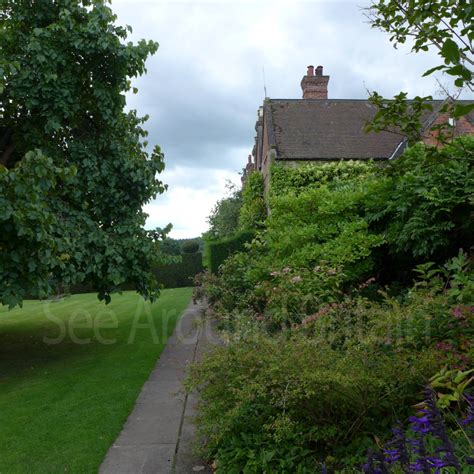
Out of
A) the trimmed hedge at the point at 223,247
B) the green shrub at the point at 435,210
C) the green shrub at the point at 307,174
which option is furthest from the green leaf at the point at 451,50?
the trimmed hedge at the point at 223,247

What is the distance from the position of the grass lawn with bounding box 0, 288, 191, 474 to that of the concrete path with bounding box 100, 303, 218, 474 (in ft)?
0.48

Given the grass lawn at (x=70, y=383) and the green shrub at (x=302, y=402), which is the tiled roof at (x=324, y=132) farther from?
the green shrub at (x=302, y=402)

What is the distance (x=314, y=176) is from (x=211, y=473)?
14643 mm

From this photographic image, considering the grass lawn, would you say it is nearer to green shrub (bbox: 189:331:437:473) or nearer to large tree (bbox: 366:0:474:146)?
green shrub (bbox: 189:331:437:473)

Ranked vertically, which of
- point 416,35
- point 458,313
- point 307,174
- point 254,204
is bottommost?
point 458,313

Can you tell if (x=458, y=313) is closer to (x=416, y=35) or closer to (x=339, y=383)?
(x=339, y=383)

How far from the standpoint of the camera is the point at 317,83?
76.1 feet

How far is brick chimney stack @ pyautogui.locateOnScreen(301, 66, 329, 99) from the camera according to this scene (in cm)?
2316

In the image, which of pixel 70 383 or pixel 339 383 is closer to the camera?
pixel 339 383

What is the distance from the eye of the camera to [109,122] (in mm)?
8758

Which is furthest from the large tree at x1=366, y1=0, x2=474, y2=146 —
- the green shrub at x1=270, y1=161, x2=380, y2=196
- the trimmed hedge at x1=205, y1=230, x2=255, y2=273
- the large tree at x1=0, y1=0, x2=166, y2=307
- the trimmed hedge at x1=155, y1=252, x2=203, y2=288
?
the trimmed hedge at x1=155, y1=252, x2=203, y2=288

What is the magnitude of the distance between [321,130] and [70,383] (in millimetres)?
15690

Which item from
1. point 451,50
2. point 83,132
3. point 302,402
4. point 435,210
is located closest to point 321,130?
point 83,132

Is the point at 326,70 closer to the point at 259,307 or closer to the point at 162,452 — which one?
the point at 259,307
